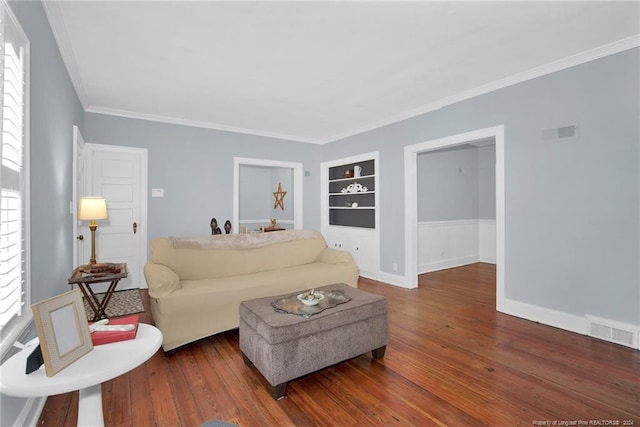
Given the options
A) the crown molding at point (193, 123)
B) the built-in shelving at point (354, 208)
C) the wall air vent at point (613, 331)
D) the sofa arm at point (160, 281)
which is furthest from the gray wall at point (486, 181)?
the sofa arm at point (160, 281)

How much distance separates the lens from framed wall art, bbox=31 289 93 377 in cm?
109

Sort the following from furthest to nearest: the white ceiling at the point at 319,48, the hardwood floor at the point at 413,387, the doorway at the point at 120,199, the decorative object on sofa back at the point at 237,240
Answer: the doorway at the point at 120,199, the decorative object on sofa back at the point at 237,240, the white ceiling at the point at 319,48, the hardwood floor at the point at 413,387

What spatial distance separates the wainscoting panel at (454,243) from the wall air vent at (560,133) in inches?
109

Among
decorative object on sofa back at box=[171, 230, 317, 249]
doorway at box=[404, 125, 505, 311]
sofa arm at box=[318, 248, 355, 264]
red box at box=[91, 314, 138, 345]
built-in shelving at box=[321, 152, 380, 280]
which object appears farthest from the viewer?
built-in shelving at box=[321, 152, 380, 280]

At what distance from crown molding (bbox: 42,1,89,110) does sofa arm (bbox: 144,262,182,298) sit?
1.98 m

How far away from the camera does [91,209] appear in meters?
3.12

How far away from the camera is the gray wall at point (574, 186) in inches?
103

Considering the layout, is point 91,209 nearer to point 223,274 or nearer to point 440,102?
point 223,274

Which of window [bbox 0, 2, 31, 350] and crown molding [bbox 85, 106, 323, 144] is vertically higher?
crown molding [bbox 85, 106, 323, 144]

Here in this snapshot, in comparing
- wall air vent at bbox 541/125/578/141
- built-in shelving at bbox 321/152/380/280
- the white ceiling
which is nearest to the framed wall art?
the white ceiling

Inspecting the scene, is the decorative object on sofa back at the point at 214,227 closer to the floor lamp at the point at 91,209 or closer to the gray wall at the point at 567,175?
the gray wall at the point at 567,175

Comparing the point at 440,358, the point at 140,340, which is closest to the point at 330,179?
the point at 440,358

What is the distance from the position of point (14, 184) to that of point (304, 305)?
5.72 feet

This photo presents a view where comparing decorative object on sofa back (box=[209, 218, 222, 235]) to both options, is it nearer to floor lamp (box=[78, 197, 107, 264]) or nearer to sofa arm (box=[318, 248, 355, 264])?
floor lamp (box=[78, 197, 107, 264])
